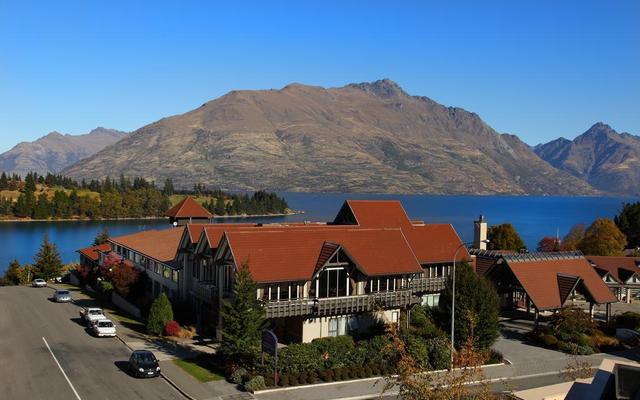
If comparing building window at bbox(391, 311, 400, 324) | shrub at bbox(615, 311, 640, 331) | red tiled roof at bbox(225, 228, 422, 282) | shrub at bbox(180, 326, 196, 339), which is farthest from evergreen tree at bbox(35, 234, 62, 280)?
shrub at bbox(615, 311, 640, 331)

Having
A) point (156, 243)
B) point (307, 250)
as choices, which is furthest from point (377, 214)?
point (156, 243)

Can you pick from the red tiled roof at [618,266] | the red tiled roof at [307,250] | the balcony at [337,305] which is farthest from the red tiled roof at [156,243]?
the red tiled roof at [618,266]

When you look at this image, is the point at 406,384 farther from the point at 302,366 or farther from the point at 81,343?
the point at 81,343

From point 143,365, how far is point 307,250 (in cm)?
1553

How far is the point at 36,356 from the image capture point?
39906 millimetres

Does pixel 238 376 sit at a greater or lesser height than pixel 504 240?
lesser

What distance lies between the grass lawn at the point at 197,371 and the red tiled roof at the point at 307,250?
7.27 m

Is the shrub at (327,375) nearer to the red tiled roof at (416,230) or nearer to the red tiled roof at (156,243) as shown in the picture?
the red tiled roof at (416,230)

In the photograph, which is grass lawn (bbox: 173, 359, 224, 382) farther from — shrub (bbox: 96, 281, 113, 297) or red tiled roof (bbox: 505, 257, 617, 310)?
red tiled roof (bbox: 505, 257, 617, 310)

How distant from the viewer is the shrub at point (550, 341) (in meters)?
48.5

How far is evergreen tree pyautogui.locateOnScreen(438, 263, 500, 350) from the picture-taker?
43906 millimetres

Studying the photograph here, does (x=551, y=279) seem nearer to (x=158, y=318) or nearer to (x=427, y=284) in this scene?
(x=427, y=284)

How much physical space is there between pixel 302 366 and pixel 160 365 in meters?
9.75

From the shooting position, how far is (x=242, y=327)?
37281 mm
